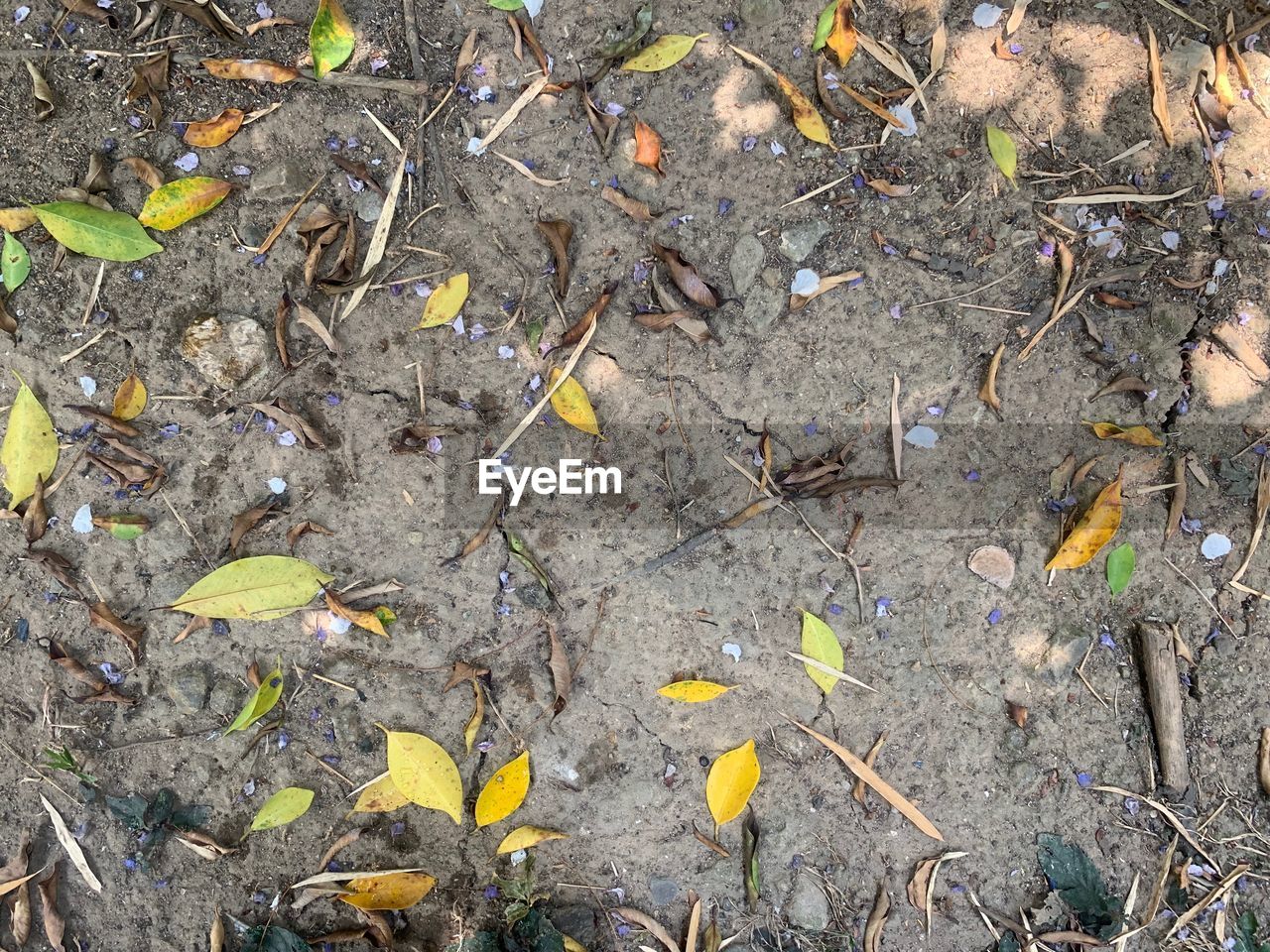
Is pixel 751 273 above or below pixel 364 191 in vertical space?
below

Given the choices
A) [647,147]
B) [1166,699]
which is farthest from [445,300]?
[1166,699]

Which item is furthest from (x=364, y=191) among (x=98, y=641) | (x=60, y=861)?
(x=60, y=861)

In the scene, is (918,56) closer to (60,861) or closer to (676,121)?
(676,121)

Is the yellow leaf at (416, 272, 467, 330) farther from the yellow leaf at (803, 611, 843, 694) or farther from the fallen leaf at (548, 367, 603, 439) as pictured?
the yellow leaf at (803, 611, 843, 694)

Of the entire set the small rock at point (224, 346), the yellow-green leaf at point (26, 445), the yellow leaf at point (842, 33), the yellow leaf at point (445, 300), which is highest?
the yellow leaf at point (842, 33)

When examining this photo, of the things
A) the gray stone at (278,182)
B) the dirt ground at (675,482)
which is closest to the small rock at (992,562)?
the dirt ground at (675,482)

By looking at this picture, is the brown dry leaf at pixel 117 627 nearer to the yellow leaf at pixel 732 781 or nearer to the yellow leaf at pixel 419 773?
the yellow leaf at pixel 419 773
